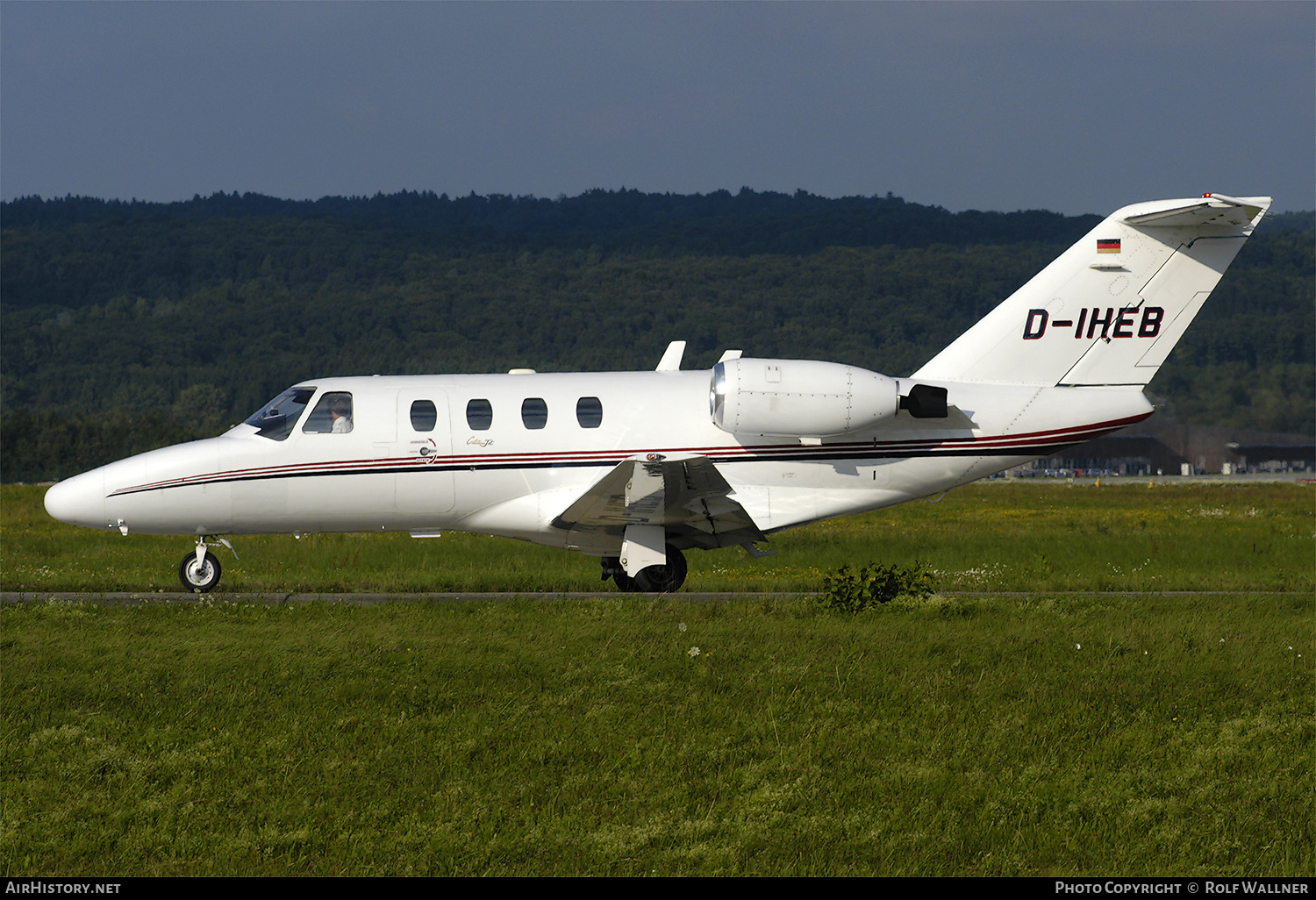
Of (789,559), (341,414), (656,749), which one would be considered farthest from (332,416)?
(656,749)

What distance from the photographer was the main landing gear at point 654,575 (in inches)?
682

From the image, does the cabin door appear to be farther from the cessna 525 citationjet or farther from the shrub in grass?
the shrub in grass

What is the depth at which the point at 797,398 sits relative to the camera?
16.5 m

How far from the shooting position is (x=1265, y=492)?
5888 cm

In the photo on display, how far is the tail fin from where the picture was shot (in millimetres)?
17469

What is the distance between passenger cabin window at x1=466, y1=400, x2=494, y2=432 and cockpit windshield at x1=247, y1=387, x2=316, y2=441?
221cm

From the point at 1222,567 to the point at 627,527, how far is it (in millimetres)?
11804

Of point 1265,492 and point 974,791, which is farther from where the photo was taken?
point 1265,492

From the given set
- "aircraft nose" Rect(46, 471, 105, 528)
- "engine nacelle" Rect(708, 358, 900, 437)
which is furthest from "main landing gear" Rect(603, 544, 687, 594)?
"aircraft nose" Rect(46, 471, 105, 528)

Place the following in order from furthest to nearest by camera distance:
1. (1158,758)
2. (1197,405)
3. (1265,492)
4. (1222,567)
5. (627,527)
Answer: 1. (1197,405)
2. (1265,492)
3. (1222,567)
4. (627,527)
5. (1158,758)

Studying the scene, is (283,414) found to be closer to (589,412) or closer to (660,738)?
(589,412)

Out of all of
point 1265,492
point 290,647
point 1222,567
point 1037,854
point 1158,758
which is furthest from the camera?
point 1265,492

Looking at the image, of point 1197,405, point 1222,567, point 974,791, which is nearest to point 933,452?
point 1222,567
